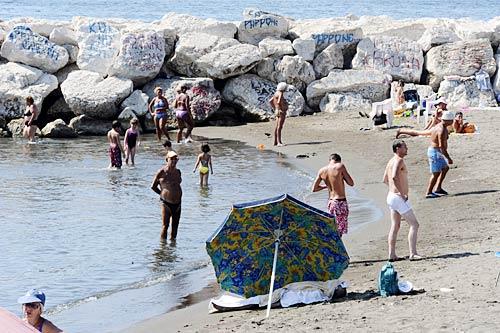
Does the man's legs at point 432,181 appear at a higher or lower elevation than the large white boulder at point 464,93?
lower

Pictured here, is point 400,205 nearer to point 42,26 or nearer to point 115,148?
point 115,148

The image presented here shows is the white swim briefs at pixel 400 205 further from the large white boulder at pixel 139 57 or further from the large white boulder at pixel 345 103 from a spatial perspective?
the large white boulder at pixel 139 57

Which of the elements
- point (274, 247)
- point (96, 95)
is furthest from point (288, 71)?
point (274, 247)

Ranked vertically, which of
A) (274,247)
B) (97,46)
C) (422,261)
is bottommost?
(422,261)

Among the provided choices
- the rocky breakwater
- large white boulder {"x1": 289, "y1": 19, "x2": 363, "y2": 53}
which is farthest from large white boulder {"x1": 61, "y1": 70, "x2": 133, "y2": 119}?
large white boulder {"x1": 289, "y1": 19, "x2": 363, "y2": 53}

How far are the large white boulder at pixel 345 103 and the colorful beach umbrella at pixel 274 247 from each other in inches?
677

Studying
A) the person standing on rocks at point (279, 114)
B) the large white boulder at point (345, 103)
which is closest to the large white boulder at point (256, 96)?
the large white boulder at point (345, 103)

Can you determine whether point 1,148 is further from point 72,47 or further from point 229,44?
point 229,44

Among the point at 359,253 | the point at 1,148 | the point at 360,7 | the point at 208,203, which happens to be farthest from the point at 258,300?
the point at 360,7

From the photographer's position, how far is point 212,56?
28.7 metres

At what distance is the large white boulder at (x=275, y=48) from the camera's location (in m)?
29.1

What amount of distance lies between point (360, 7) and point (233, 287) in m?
72.7

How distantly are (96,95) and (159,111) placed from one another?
90.4 inches

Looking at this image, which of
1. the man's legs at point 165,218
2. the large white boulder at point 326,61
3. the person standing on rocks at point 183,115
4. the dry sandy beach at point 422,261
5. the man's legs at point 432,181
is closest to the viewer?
the dry sandy beach at point 422,261
